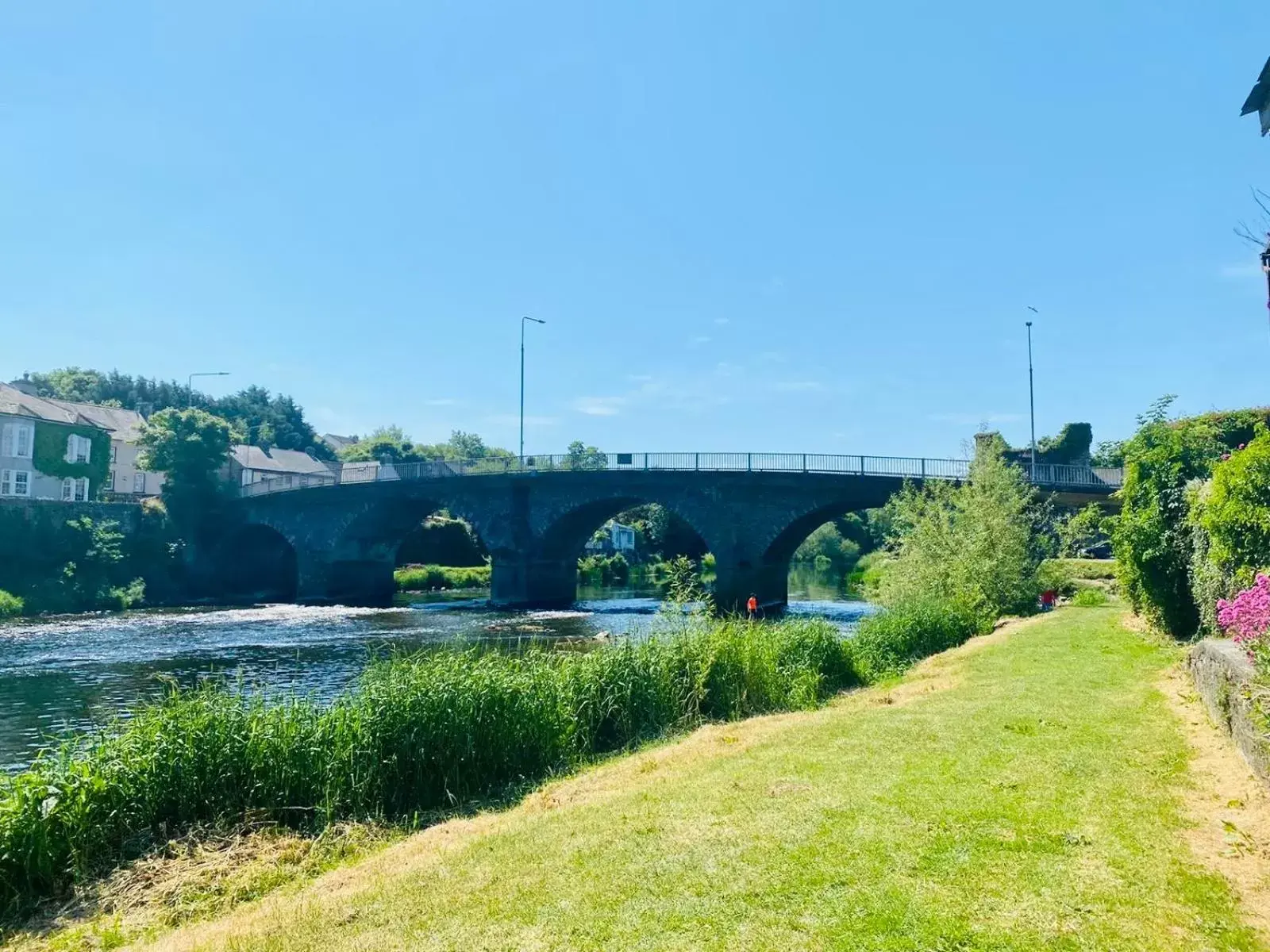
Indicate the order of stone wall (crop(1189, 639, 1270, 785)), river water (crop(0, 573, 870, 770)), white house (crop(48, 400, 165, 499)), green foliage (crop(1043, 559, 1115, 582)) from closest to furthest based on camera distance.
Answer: stone wall (crop(1189, 639, 1270, 785)) → river water (crop(0, 573, 870, 770)) → green foliage (crop(1043, 559, 1115, 582)) → white house (crop(48, 400, 165, 499))

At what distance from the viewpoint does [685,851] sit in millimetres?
7566

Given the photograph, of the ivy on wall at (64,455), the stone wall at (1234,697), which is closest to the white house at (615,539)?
the ivy on wall at (64,455)

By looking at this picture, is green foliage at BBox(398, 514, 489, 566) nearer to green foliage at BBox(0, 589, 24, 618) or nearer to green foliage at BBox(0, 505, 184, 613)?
green foliage at BBox(0, 505, 184, 613)

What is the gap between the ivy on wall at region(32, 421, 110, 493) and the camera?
60.4 metres

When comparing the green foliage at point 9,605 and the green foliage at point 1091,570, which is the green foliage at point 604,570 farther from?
the green foliage at point 1091,570

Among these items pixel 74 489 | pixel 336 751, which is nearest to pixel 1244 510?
pixel 336 751

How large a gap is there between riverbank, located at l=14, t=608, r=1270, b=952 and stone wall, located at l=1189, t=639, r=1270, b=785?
373 mm

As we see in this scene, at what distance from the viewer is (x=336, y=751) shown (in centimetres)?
1121

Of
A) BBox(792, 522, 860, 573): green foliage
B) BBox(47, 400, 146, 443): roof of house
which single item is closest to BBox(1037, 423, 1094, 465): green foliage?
BBox(792, 522, 860, 573): green foliage

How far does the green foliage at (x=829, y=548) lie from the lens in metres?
98.4

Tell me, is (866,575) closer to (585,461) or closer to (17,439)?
(585,461)

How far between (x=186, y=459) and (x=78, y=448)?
772 cm

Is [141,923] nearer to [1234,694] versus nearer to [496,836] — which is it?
[496,836]

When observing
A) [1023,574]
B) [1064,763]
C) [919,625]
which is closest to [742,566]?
[1023,574]
